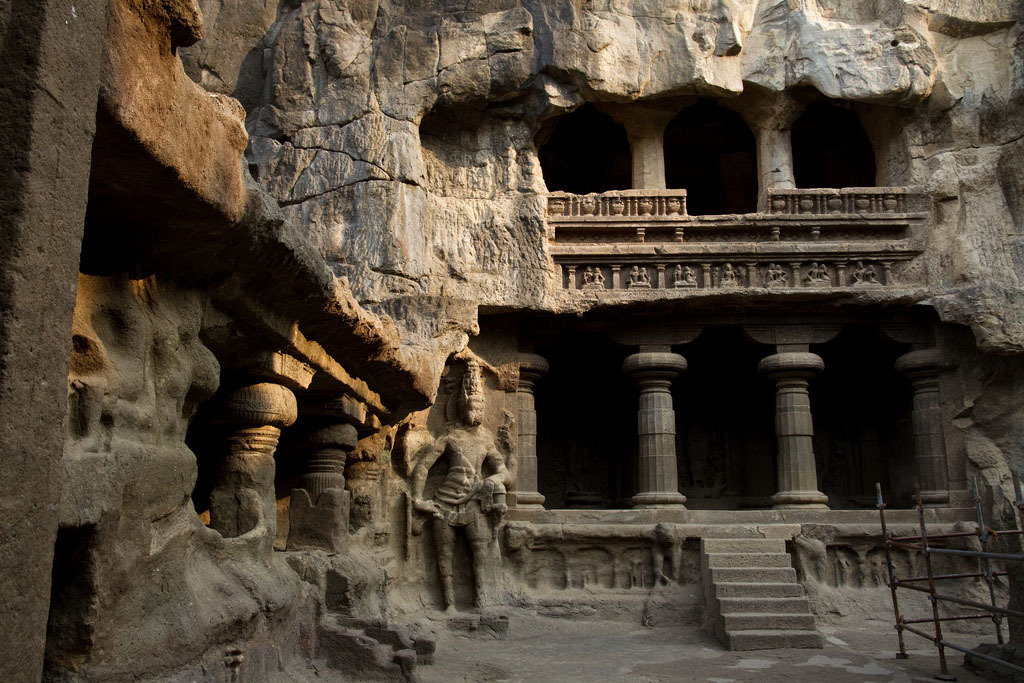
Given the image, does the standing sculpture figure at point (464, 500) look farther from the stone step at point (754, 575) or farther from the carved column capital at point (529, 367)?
the stone step at point (754, 575)

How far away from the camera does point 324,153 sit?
11.6 metres

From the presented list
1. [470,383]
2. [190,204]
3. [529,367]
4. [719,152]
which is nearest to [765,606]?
[470,383]

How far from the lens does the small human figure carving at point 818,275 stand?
1184cm

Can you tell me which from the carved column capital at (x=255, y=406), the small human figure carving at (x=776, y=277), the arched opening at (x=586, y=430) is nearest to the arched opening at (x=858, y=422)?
the small human figure carving at (x=776, y=277)

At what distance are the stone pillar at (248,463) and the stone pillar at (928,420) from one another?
880cm

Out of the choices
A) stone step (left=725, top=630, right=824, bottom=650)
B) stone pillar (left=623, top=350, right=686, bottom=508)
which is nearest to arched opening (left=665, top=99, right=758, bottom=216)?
stone pillar (left=623, top=350, right=686, bottom=508)

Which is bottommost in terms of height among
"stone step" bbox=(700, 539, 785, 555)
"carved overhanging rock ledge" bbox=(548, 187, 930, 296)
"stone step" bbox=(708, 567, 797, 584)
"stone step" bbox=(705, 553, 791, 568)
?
"stone step" bbox=(708, 567, 797, 584)

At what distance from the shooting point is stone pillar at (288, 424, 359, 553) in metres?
6.73

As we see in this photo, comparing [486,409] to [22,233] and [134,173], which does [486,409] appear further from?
[22,233]

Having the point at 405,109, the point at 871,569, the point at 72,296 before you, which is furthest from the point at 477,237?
the point at 72,296

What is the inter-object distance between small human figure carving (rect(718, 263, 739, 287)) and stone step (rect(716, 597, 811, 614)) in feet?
14.2

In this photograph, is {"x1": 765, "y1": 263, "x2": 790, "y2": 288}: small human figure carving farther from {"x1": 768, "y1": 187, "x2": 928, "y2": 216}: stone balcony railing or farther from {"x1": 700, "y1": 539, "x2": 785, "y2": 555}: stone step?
{"x1": 700, "y1": 539, "x2": 785, "y2": 555}: stone step

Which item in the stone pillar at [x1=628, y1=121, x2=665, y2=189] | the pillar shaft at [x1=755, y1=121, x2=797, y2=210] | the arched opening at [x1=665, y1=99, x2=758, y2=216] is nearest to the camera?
the pillar shaft at [x1=755, y1=121, x2=797, y2=210]

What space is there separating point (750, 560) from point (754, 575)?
0.34m
